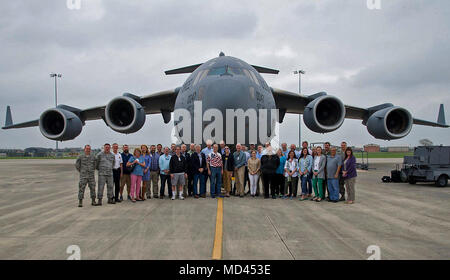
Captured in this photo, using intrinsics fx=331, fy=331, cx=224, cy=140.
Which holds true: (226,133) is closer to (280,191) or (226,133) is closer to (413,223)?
(280,191)

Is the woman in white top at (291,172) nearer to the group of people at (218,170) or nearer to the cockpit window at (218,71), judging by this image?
the group of people at (218,170)

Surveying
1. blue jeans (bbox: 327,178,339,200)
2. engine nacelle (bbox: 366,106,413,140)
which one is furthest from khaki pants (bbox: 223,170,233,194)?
engine nacelle (bbox: 366,106,413,140)

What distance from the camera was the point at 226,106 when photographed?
8.81 metres

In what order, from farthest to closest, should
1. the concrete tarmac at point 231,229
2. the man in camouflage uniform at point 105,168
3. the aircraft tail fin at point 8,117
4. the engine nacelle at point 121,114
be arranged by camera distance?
the aircraft tail fin at point 8,117, the engine nacelle at point 121,114, the man in camouflage uniform at point 105,168, the concrete tarmac at point 231,229

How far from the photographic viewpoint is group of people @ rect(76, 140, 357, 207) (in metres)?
8.08

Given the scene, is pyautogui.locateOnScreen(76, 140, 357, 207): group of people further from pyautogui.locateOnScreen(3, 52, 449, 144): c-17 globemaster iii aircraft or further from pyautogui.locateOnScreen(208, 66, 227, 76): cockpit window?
pyautogui.locateOnScreen(208, 66, 227, 76): cockpit window

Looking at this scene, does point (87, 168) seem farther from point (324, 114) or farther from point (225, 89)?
point (324, 114)

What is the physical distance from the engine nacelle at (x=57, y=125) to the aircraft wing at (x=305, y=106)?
30.0 ft

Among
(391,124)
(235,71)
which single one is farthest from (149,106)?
(391,124)

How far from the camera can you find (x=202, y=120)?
9.31m

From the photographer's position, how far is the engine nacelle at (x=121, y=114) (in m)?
12.4

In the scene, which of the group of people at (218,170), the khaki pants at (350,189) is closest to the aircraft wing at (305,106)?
the group of people at (218,170)
